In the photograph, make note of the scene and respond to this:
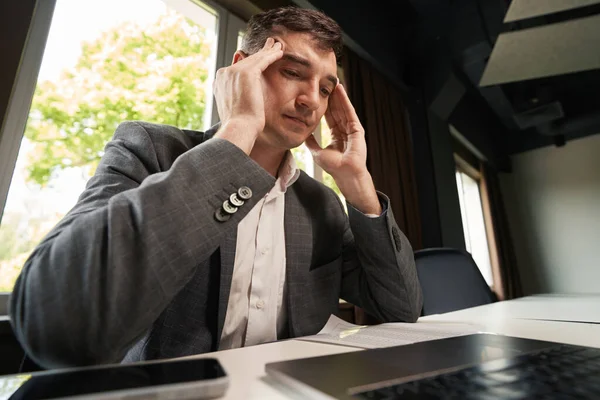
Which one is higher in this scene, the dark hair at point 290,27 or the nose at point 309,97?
the dark hair at point 290,27

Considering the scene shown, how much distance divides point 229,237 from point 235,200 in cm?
19

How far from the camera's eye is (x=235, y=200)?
1.66 feet

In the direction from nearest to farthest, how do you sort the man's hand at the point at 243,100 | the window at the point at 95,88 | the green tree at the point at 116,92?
the man's hand at the point at 243,100 < the window at the point at 95,88 < the green tree at the point at 116,92

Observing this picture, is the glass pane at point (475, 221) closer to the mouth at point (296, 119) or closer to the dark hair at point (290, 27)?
the dark hair at point (290, 27)

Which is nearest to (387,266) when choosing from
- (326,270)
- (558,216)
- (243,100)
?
(326,270)

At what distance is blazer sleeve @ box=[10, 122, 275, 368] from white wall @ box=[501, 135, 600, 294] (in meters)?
5.00

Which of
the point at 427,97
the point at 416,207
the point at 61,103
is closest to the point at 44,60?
the point at 61,103

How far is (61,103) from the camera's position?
1.35 metres

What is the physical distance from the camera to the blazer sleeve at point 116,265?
0.38 m

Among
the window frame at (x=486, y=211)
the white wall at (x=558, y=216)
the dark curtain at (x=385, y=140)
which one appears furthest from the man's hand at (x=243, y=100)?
the white wall at (x=558, y=216)

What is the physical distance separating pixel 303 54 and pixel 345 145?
1.03ft

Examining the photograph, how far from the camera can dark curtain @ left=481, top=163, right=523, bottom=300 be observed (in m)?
4.14

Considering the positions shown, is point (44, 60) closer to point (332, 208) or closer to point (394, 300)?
point (332, 208)

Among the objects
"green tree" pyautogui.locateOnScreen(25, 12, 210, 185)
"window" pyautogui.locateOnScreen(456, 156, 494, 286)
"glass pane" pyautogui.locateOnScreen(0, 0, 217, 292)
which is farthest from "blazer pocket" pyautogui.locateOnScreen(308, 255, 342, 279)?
"window" pyautogui.locateOnScreen(456, 156, 494, 286)
